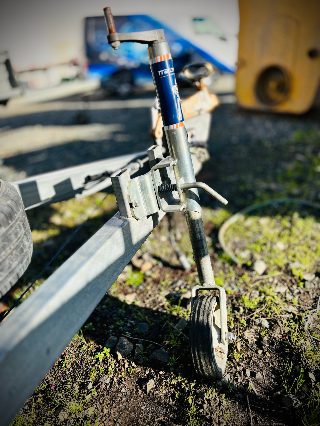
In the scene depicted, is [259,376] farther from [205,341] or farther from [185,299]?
[185,299]

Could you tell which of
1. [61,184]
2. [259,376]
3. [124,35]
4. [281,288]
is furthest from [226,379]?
[124,35]

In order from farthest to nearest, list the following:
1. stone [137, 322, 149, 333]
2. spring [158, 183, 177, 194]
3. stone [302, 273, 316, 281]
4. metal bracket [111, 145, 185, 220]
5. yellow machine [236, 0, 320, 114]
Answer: yellow machine [236, 0, 320, 114]
stone [302, 273, 316, 281]
stone [137, 322, 149, 333]
spring [158, 183, 177, 194]
metal bracket [111, 145, 185, 220]

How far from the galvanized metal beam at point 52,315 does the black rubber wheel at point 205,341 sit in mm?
530

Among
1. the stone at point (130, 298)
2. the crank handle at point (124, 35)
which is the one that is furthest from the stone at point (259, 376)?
the crank handle at point (124, 35)

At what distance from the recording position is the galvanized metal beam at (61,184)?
2.26 meters

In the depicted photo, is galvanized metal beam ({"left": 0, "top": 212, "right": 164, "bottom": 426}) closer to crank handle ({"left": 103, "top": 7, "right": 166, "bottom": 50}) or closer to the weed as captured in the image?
crank handle ({"left": 103, "top": 7, "right": 166, "bottom": 50})

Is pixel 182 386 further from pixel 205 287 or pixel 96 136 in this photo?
pixel 96 136

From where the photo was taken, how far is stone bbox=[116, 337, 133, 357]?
78.0 inches

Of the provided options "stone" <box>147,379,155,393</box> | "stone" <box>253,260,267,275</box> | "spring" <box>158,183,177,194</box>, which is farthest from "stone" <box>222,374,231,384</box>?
"spring" <box>158,183,177,194</box>

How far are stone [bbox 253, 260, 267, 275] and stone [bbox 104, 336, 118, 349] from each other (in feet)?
4.35

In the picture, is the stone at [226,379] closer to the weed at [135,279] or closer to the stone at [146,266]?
the weed at [135,279]

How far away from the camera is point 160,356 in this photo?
1.95 m

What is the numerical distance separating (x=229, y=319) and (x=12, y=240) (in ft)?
5.05

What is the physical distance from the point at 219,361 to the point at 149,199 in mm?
1037
